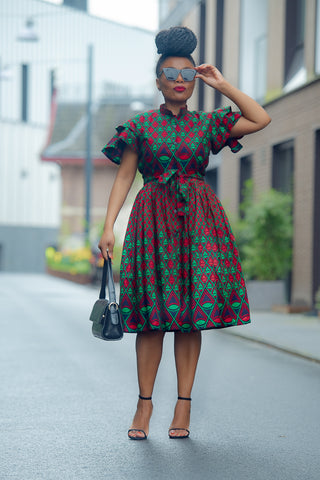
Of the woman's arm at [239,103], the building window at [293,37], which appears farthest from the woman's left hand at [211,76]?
the building window at [293,37]

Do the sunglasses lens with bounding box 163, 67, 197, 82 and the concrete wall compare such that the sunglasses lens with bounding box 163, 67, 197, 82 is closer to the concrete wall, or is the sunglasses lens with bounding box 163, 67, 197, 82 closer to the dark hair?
the dark hair

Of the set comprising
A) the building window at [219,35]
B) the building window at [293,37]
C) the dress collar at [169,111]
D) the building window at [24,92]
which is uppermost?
the building window at [24,92]

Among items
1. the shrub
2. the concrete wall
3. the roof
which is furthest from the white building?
the shrub

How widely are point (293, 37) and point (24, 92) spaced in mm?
38097

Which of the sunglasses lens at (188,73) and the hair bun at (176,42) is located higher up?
the hair bun at (176,42)

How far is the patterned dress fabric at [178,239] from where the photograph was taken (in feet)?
13.5

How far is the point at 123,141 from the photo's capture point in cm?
427

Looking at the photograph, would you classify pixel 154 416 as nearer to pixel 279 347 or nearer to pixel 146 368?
pixel 146 368

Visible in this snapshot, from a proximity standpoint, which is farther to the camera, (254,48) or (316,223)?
(254,48)

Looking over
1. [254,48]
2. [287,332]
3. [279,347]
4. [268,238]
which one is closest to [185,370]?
[279,347]

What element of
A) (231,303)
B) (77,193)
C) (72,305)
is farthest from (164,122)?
(77,193)

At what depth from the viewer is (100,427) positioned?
4.54 metres

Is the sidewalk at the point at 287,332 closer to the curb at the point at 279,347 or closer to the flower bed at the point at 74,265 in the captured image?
the curb at the point at 279,347

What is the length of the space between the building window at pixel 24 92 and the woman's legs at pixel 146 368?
1929 inches
